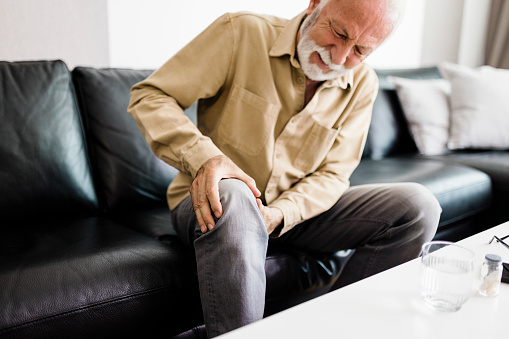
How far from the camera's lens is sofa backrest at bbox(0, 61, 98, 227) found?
1.30 m

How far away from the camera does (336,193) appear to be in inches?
49.9

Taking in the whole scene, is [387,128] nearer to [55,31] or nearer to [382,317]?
[55,31]

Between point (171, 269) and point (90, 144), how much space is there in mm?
664

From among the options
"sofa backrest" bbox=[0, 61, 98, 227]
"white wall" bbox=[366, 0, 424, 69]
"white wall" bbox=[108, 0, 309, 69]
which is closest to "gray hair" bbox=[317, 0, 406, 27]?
"sofa backrest" bbox=[0, 61, 98, 227]

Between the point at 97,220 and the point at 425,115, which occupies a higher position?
the point at 425,115

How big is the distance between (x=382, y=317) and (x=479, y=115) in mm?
1972

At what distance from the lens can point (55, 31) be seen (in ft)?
5.76

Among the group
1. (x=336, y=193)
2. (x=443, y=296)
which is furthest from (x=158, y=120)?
(x=443, y=296)

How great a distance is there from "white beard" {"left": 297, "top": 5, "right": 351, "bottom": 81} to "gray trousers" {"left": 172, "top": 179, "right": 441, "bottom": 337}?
1.11 feet

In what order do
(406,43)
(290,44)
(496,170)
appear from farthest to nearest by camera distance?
(406,43) < (496,170) < (290,44)

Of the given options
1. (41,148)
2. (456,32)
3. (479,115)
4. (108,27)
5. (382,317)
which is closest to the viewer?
(382,317)

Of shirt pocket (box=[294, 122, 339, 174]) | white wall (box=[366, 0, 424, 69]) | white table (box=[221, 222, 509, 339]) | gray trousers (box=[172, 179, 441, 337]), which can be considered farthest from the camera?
white wall (box=[366, 0, 424, 69])

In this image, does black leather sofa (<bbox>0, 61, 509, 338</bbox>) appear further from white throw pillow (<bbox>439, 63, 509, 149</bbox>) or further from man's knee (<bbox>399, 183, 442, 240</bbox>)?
white throw pillow (<bbox>439, 63, 509, 149</bbox>)

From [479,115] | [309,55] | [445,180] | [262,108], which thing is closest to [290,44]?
[309,55]
